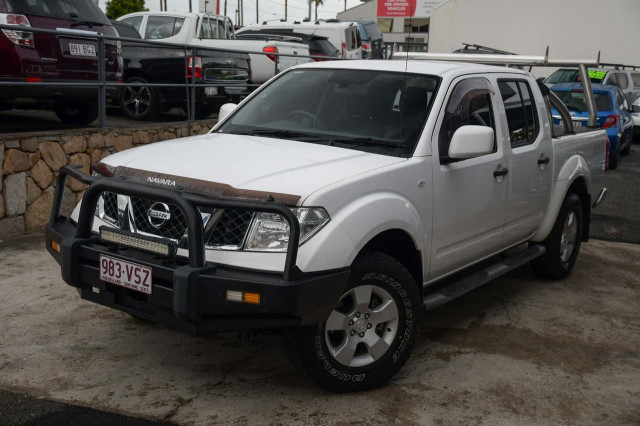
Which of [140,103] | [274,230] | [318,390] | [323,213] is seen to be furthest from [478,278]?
[140,103]

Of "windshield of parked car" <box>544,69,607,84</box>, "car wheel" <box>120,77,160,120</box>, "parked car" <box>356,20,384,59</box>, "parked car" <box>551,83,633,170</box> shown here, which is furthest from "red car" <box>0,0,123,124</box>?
"parked car" <box>356,20,384,59</box>

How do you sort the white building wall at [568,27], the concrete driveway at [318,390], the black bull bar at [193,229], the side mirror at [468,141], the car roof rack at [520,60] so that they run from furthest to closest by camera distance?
the white building wall at [568,27]
the car roof rack at [520,60]
the side mirror at [468,141]
the concrete driveway at [318,390]
the black bull bar at [193,229]

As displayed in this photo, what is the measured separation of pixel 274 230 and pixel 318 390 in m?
1.00

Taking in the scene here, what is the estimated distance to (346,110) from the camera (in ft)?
16.1

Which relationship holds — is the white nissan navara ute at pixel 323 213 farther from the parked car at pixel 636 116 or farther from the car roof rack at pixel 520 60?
the parked car at pixel 636 116

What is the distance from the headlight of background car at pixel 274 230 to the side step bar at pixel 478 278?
117 cm

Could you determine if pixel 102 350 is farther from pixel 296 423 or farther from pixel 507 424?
pixel 507 424

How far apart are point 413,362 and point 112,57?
18.0ft

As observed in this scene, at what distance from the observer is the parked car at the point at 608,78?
20962mm

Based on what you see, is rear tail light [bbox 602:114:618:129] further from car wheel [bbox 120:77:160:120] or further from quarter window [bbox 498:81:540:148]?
quarter window [bbox 498:81:540:148]

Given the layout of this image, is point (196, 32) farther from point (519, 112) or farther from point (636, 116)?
point (636, 116)

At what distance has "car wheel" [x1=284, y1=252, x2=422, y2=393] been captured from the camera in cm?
382

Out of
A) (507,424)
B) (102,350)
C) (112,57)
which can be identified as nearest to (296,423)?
(507,424)

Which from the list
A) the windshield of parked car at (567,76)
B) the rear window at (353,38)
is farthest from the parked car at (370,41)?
the windshield of parked car at (567,76)
